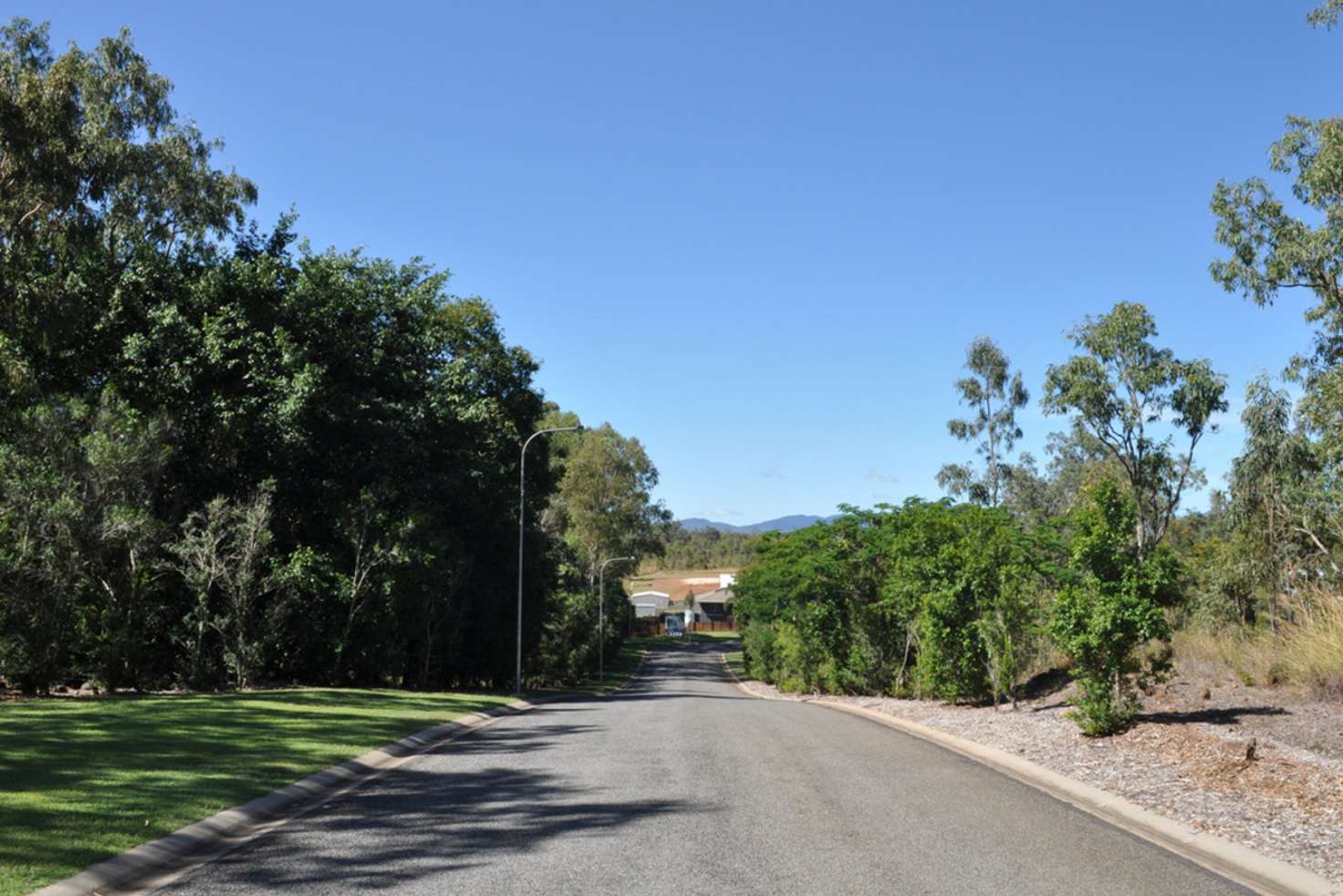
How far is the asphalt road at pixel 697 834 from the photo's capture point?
7.10 m

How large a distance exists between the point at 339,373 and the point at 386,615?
8.12 meters

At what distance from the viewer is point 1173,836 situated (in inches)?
348

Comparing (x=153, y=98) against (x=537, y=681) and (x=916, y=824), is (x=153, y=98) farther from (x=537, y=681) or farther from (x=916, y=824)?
(x=916, y=824)

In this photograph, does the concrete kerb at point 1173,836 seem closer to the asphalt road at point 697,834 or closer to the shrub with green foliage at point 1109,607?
the asphalt road at point 697,834

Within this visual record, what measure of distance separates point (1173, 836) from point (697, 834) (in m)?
4.07

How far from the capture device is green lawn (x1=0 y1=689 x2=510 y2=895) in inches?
299

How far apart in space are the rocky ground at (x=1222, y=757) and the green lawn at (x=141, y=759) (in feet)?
28.8

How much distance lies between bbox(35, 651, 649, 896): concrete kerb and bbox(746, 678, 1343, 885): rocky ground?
8141mm

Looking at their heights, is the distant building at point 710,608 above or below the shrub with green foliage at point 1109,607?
above

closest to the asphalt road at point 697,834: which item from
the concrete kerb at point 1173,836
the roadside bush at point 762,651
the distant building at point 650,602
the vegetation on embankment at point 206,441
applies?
the concrete kerb at point 1173,836

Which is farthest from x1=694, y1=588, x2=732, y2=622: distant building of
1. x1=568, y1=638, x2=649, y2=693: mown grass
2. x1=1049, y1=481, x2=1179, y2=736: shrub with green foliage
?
x1=1049, y1=481, x2=1179, y2=736: shrub with green foliage

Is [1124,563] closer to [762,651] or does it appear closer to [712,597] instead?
[762,651]

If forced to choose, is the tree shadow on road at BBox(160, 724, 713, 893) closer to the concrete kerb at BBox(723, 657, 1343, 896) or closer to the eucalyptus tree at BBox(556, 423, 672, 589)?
the concrete kerb at BBox(723, 657, 1343, 896)

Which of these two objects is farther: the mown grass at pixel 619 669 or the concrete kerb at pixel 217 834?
the mown grass at pixel 619 669
